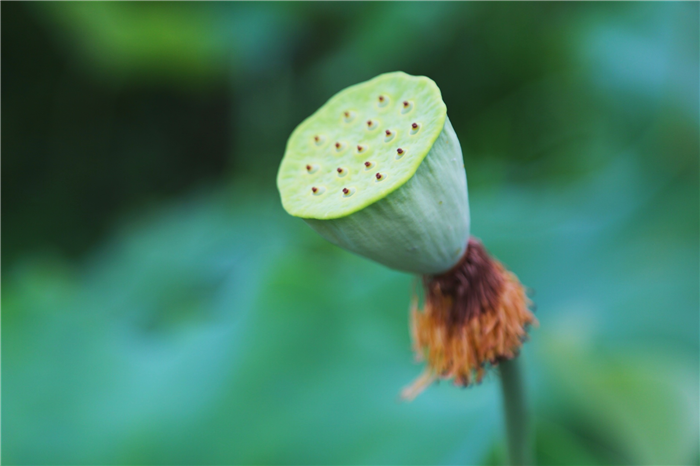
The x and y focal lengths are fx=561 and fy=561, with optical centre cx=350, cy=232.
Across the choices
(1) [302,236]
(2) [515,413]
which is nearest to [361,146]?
(2) [515,413]

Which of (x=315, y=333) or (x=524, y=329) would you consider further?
(x=315, y=333)

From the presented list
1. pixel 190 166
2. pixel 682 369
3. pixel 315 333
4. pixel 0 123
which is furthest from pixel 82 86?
pixel 682 369

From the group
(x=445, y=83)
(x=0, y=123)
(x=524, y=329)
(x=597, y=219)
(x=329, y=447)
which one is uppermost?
(x=0, y=123)

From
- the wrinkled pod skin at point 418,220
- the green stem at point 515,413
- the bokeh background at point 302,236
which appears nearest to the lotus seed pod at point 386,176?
the wrinkled pod skin at point 418,220

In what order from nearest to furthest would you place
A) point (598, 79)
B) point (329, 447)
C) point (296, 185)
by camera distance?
point (296, 185) < point (329, 447) < point (598, 79)

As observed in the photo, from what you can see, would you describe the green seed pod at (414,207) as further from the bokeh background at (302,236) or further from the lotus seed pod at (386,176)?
the bokeh background at (302,236)

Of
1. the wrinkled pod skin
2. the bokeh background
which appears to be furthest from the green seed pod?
the bokeh background

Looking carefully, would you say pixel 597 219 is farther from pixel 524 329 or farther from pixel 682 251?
pixel 524 329

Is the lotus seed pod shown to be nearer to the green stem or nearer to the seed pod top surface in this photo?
the seed pod top surface
